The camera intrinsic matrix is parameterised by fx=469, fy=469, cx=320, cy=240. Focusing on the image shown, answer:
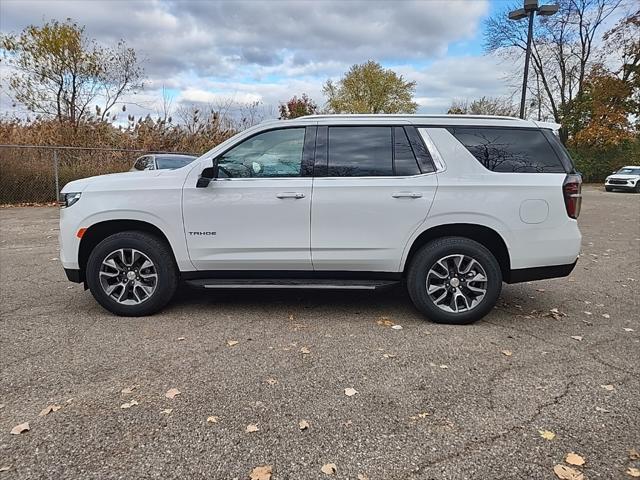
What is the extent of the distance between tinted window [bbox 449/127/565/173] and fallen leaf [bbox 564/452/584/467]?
2.52m

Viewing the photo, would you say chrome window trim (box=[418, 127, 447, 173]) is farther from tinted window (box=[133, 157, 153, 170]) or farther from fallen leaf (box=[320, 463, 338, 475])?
tinted window (box=[133, 157, 153, 170])

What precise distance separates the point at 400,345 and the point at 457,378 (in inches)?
25.9

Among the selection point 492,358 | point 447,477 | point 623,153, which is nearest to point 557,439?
point 447,477

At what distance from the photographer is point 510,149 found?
14.0 ft

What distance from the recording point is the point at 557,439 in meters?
2.55

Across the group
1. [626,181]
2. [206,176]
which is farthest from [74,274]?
[626,181]

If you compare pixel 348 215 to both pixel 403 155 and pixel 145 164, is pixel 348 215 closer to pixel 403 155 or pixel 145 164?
pixel 403 155

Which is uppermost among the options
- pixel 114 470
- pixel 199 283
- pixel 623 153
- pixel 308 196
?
pixel 623 153

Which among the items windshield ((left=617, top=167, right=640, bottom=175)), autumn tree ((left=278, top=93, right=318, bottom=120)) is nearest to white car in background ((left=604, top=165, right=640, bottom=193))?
windshield ((left=617, top=167, right=640, bottom=175))

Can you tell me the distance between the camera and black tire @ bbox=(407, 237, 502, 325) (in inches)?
166

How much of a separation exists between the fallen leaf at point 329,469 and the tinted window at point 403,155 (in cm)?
266

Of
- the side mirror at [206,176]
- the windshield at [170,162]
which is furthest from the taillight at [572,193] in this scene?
the windshield at [170,162]

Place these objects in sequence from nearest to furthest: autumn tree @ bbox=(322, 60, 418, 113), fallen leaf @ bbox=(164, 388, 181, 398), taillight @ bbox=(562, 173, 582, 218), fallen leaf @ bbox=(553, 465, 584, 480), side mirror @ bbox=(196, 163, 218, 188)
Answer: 1. fallen leaf @ bbox=(553, 465, 584, 480)
2. fallen leaf @ bbox=(164, 388, 181, 398)
3. taillight @ bbox=(562, 173, 582, 218)
4. side mirror @ bbox=(196, 163, 218, 188)
5. autumn tree @ bbox=(322, 60, 418, 113)

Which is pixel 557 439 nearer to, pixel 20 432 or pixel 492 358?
pixel 492 358
